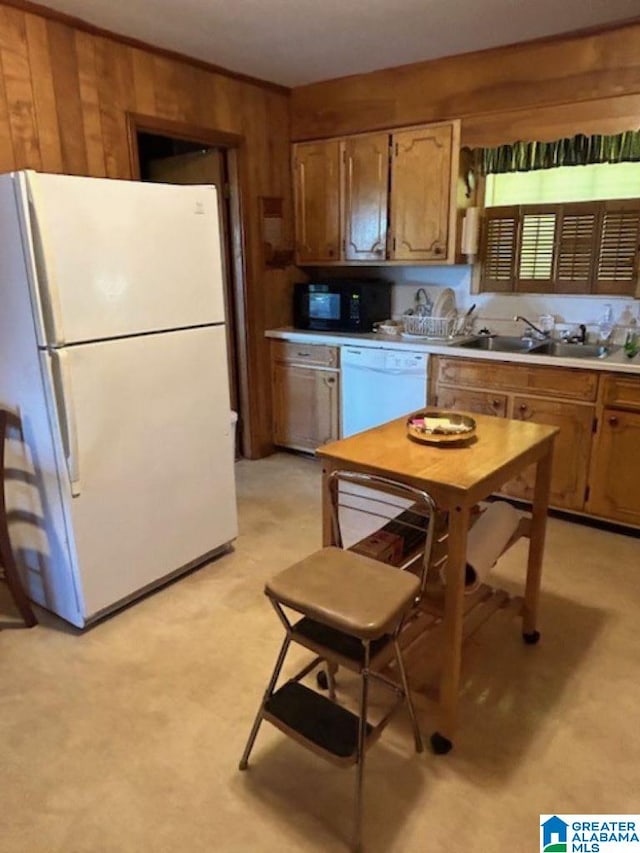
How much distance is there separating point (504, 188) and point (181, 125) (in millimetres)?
1928

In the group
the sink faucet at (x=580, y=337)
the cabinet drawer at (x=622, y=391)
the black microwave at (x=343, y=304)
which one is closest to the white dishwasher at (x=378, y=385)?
the black microwave at (x=343, y=304)

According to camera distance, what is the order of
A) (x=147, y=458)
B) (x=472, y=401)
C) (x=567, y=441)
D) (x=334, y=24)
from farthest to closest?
(x=472, y=401), (x=567, y=441), (x=334, y=24), (x=147, y=458)

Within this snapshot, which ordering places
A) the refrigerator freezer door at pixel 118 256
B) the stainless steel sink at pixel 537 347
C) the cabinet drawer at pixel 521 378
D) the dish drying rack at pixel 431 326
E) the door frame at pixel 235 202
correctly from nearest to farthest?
the refrigerator freezer door at pixel 118 256 → the cabinet drawer at pixel 521 378 → the door frame at pixel 235 202 → the stainless steel sink at pixel 537 347 → the dish drying rack at pixel 431 326

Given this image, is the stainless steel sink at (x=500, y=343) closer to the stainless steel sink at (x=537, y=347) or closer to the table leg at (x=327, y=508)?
the stainless steel sink at (x=537, y=347)

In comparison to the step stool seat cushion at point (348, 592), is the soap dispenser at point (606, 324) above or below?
above

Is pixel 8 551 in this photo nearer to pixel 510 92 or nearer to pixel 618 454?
pixel 618 454

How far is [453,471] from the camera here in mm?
1764

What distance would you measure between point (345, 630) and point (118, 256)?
1.61 metres

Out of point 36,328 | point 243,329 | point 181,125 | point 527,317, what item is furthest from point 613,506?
point 181,125

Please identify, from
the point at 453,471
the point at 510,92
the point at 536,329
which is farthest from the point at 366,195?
the point at 453,471

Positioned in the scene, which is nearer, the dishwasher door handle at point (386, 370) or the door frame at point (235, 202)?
the door frame at point (235, 202)

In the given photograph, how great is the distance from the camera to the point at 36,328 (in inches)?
83.4

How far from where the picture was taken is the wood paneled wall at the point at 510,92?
296 cm

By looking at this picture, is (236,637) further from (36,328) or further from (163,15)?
(163,15)
